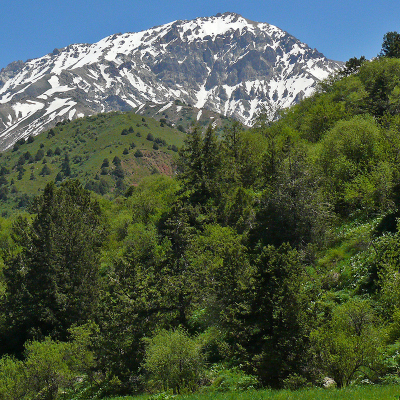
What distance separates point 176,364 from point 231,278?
5.94 metres

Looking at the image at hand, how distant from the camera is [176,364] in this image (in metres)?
21.7

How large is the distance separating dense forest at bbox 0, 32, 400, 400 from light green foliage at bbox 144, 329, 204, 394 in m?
0.10

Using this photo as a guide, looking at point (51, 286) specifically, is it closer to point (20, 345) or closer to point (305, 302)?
point (20, 345)

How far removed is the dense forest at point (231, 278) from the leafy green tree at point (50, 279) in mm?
167

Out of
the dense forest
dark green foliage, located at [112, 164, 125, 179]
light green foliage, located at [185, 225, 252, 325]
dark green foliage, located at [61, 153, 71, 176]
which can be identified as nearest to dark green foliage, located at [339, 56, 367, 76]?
the dense forest

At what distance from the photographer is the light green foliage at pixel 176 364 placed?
2153 cm

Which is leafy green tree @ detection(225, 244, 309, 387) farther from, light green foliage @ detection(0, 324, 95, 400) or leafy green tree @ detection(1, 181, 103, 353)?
leafy green tree @ detection(1, 181, 103, 353)

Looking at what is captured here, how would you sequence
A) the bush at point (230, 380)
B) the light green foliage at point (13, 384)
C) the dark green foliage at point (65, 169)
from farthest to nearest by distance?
the dark green foliage at point (65, 169) < the light green foliage at point (13, 384) < the bush at point (230, 380)

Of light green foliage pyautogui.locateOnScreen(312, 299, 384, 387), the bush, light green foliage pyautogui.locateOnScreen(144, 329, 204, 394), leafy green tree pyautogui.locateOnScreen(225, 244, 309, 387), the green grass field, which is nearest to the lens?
the green grass field

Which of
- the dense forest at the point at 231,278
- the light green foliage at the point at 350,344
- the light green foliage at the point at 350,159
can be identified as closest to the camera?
the light green foliage at the point at 350,344

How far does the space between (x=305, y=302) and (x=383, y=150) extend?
2299cm

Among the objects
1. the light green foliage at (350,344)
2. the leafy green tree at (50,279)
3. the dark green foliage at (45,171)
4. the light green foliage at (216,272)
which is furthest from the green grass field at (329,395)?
the dark green foliage at (45,171)

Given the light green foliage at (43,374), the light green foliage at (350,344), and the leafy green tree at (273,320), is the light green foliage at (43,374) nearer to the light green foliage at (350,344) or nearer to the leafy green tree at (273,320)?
the leafy green tree at (273,320)

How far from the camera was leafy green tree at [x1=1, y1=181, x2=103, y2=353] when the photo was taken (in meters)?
42.0
